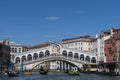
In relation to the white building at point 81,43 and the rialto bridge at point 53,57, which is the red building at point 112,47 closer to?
the rialto bridge at point 53,57

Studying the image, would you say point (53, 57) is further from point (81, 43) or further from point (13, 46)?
point (81, 43)

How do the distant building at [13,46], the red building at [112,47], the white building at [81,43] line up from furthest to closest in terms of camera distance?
the white building at [81,43] < the distant building at [13,46] < the red building at [112,47]

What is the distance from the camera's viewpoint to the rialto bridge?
7744 centimetres

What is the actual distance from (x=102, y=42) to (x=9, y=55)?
1680 centimetres

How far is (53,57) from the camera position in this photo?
77.6 metres

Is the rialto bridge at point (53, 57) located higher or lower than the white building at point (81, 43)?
lower

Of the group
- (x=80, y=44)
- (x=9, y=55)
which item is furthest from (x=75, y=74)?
(x=80, y=44)

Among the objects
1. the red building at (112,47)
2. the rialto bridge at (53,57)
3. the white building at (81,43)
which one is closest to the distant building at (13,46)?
the rialto bridge at (53,57)

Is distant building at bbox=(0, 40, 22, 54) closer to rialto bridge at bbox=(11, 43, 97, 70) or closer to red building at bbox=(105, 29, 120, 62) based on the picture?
rialto bridge at bbox=(11, 43, 97, 70)

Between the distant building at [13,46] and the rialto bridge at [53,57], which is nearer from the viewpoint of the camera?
the rialto bridge at [53,57]

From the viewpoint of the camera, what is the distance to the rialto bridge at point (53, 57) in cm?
7744

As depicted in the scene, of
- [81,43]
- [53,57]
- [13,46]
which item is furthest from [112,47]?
[13,46]

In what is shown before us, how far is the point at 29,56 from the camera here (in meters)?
80.6

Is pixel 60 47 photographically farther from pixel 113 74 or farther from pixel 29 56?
pixel 113 74
